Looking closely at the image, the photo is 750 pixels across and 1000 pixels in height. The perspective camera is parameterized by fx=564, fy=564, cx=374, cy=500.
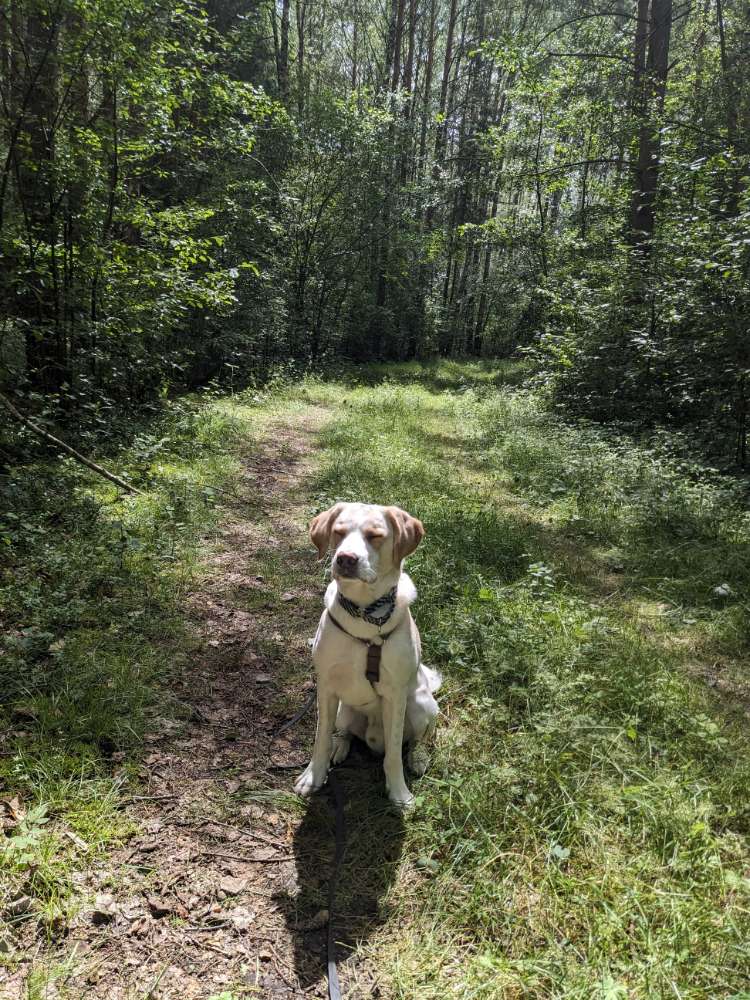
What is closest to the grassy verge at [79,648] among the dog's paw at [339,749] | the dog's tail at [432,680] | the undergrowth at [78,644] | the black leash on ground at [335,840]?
the undergrowth at [78,644]

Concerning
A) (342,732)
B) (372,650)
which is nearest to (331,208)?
(342,732)

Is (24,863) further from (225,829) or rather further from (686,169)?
(686,169)

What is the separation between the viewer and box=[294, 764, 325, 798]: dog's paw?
8.96 ft

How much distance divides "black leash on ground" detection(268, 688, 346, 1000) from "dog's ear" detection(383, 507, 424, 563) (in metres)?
1.22

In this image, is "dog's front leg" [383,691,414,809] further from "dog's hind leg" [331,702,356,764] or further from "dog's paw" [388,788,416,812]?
"dog's hind leg" [331,702,356,764]

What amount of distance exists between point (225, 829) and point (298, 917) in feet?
1.71

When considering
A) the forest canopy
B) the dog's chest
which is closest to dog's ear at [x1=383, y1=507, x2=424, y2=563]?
the dog's chest

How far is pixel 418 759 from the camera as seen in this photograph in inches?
113

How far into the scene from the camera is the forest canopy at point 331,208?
20.5 feet

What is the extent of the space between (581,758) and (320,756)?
131cm

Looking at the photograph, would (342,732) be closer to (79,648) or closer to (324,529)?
(324,529)

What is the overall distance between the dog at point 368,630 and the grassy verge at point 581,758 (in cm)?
48

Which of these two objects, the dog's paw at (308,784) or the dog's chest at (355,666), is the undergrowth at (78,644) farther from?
the dog's chest at (355,666)

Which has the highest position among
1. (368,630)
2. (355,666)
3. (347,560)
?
(347,560)
